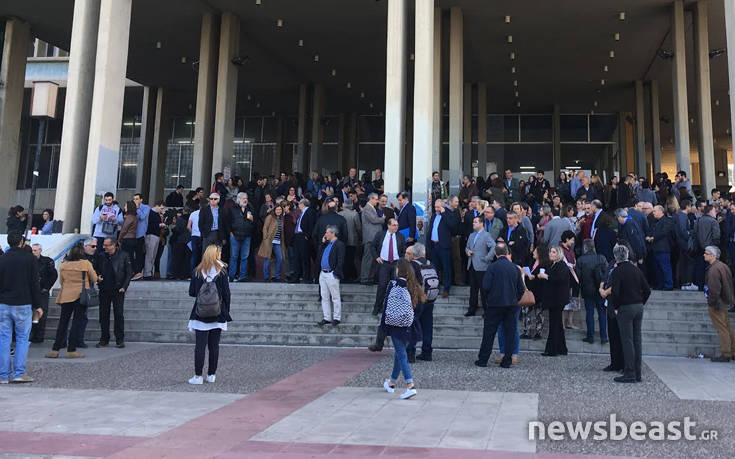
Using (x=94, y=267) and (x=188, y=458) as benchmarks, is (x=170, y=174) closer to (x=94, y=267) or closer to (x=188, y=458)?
(x=94, y=267)

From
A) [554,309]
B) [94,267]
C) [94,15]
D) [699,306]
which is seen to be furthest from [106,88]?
[699,306]

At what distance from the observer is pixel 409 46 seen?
23.1 metres

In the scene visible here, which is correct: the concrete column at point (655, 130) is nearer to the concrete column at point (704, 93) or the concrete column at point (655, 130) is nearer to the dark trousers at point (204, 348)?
the concrete column at point (704, 93)

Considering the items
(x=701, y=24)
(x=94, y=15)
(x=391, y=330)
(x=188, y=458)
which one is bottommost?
(x=188, y=458)

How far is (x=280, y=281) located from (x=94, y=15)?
9443 millimetres

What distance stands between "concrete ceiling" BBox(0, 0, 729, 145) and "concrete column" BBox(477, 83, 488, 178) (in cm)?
58

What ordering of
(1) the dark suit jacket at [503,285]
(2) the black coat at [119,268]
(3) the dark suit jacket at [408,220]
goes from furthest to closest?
(3) the dark suit jacket at [408,220] → (2) the black coat at [119,268] → (1) the dark suit jacket at [503,285]

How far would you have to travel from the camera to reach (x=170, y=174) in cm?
3362

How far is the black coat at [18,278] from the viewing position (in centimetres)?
772

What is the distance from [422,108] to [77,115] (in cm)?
925

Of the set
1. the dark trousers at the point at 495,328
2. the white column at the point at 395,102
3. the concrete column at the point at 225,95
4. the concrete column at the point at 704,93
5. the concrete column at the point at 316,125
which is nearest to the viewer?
the dark trousers at the point at 495,328

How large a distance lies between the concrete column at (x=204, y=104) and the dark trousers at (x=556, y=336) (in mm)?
14953

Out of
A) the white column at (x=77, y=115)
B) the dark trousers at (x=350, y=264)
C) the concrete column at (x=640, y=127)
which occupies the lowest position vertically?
the dark trousers at (x=350, y=264)

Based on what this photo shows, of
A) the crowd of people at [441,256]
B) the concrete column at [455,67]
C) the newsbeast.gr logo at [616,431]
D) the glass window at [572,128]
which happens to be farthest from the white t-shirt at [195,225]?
the glass window at [572,128]
